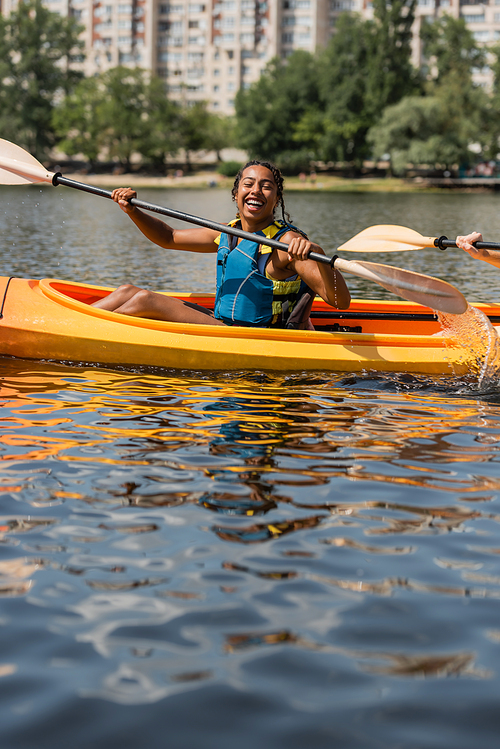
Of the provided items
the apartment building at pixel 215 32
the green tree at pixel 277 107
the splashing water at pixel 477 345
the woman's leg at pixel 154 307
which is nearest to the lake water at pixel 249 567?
the splashing water at pixel 477 345

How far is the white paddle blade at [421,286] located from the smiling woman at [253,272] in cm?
39

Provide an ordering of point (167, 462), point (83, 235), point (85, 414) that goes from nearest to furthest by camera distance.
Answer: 1. point (167, 462)
2. point (85, 414)
3. point (83, 235)

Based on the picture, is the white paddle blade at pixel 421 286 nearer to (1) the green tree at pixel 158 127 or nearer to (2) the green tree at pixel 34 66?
(1) the green tree at pixel 158 127

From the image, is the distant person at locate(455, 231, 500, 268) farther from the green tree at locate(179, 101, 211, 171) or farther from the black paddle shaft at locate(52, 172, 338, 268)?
the green tree at locate(179, 101, 211, 171)

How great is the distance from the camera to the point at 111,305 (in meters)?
6.78

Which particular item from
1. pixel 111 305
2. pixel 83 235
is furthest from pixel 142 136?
pixel 111 305

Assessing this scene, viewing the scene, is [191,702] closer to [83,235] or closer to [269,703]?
[269,703]

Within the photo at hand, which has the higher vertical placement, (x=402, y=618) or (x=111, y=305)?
(x=111, y=305)

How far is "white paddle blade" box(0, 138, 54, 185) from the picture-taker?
734 cm

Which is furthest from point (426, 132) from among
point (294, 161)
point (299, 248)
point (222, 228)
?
point (299, 248)

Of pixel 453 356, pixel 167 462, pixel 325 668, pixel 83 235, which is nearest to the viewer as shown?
pixel 325 668

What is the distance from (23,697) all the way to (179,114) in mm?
75730

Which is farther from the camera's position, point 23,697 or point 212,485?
point 212,485

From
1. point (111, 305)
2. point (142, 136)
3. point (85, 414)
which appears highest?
point (142, 136)
